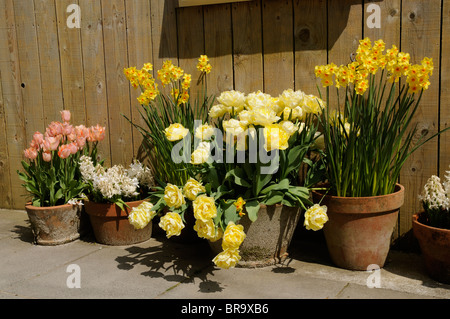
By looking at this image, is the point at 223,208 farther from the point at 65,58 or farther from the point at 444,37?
the point at 65,58

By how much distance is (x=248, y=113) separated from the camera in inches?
84.6

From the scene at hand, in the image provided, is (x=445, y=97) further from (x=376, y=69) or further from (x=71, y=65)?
(x=71, y=65)

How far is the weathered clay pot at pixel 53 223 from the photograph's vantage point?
2.81 metres

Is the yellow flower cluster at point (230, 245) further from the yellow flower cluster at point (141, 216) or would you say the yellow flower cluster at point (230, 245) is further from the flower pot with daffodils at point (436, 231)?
the flower pot with daffodils at point (436, 231)

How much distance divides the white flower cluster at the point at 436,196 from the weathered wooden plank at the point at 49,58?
2518 millimetres

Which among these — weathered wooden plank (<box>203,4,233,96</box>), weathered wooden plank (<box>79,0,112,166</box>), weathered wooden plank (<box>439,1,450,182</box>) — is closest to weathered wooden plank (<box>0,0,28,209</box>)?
weathered wooden plank (<box>79,0,112,166</box>)

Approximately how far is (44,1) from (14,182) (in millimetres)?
1407

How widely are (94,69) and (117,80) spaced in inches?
8.5

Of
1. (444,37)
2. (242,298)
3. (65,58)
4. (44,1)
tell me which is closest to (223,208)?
(242,298)

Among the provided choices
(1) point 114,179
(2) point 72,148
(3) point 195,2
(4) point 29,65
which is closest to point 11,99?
(4) point 29,65

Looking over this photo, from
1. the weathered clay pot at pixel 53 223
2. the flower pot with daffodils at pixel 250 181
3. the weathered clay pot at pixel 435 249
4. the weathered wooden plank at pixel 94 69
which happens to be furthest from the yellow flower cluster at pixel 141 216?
the weathered clay pot at pixel 435 249

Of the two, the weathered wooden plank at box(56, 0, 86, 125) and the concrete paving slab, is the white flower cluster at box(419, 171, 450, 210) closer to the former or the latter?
the concrete paving slab

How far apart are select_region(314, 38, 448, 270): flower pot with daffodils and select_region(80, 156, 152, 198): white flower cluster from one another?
3.64 ft

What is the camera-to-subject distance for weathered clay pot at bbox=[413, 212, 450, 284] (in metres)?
2.03
